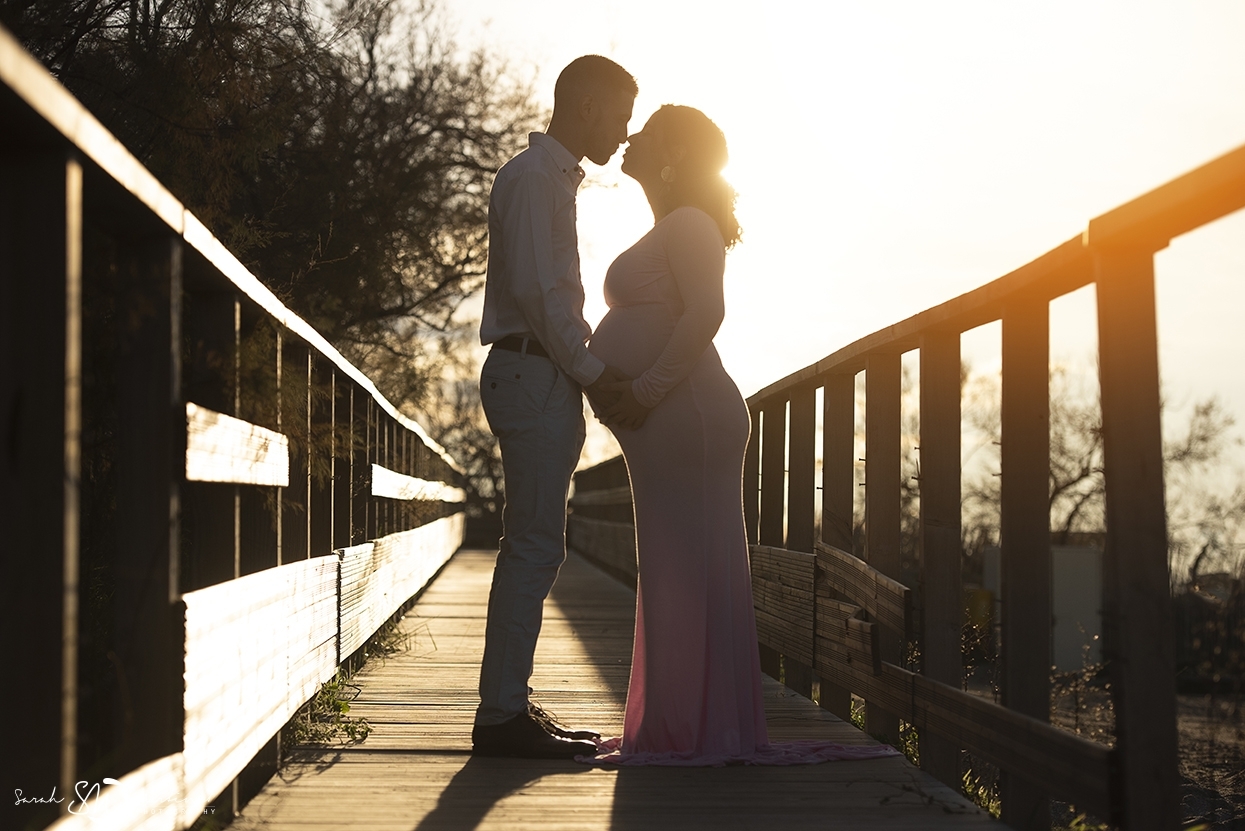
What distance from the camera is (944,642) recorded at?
9.96 ft

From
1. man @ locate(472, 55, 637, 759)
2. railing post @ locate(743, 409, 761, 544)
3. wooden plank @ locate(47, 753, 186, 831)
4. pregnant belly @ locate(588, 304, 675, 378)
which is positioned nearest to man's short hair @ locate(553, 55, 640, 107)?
man @ locate(472, 55, 637, 759)

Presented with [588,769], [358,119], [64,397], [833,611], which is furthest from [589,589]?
[64,397]

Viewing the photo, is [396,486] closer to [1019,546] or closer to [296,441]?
[296,441]

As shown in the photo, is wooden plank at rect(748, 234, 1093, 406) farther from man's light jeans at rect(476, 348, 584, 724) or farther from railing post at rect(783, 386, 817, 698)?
man's light jeans at rect(476, 348, 584, 724)

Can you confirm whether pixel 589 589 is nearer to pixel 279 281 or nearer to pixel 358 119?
pixel 279 281

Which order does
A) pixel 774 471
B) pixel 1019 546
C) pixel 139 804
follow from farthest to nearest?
1. pixel 774 471
2. pixel 1019 546
3. pixel 139 804

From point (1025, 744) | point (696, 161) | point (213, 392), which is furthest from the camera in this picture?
point (696, 161)

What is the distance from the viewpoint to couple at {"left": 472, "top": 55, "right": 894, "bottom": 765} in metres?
3.17

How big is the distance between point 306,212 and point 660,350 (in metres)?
7.62

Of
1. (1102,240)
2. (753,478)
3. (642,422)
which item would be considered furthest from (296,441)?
(753,478)

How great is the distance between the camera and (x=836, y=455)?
416 cm

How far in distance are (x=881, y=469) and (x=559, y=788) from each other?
1.39 metres

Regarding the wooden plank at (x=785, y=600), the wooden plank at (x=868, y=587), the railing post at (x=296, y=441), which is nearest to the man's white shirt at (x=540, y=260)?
the railing post at (x=296, y=441)

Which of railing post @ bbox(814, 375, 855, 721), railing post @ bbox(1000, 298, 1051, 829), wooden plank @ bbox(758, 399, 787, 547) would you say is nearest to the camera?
railing post @ bbox(1000, 298, 1051, 829)
